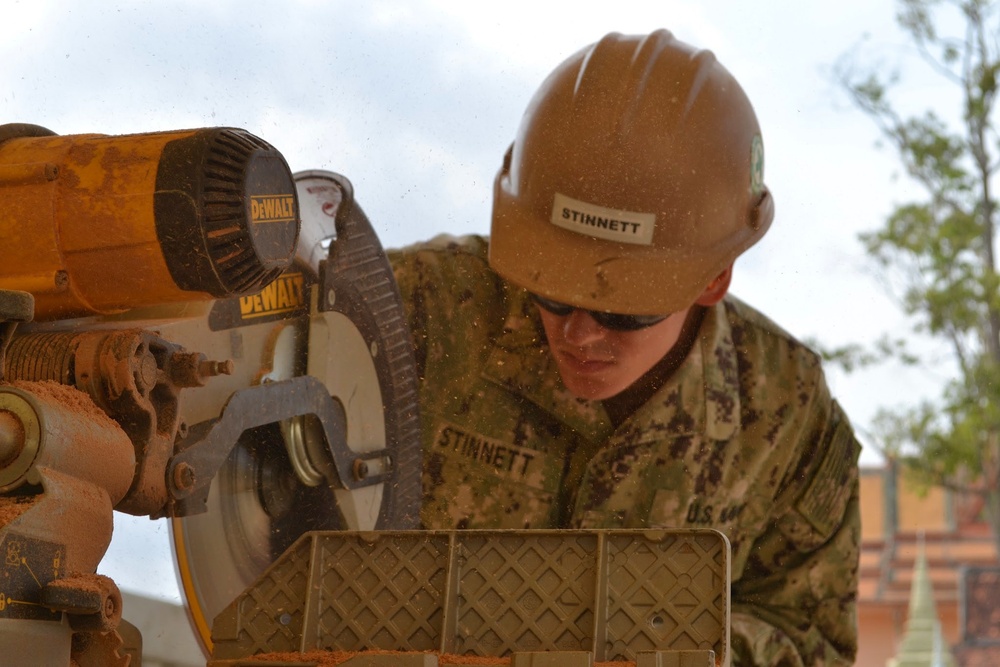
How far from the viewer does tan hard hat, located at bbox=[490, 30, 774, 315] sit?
191 cm

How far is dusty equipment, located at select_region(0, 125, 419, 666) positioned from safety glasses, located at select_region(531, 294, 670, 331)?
0.36 metres

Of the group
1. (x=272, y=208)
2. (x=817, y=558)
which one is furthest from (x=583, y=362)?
(x=272, y=208)

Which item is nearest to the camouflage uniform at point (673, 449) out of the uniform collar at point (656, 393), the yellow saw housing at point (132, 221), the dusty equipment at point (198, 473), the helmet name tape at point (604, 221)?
the uniform collar at point (656, 393)

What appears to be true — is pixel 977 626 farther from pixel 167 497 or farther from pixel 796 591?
pixel 167 497

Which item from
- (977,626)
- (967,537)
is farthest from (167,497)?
(967,537)

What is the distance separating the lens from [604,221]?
1.92 metres

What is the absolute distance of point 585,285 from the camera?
1.95 meters

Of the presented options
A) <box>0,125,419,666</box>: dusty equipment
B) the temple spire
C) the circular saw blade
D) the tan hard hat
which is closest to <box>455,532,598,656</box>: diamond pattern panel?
<box>0,125,419,666</box>: dusty equipment

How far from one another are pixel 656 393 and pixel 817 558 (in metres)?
0.44

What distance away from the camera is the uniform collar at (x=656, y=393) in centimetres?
221

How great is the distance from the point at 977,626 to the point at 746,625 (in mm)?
6025

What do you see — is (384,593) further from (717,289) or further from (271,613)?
(717,289)

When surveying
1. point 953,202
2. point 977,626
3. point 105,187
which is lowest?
point 977,626

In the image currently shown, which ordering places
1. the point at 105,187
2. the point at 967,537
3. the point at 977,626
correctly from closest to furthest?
1. the point at 105,187
2. the point at 977,626
3. the point at 967,537
